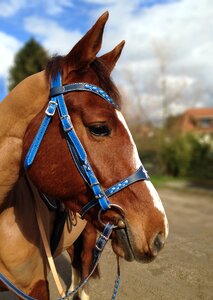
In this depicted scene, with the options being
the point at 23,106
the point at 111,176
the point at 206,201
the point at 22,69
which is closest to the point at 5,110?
the point at 23,106

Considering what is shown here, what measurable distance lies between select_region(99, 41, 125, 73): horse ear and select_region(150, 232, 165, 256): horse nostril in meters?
1.16

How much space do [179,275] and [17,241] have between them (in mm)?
3316

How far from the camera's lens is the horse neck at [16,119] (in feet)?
6.42

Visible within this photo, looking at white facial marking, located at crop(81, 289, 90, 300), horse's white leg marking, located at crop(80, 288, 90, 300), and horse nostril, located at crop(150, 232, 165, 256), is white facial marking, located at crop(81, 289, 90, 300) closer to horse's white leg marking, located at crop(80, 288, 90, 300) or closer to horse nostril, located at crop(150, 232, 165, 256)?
horse's white leg marking, located at crop(80, 288, 90, 300)

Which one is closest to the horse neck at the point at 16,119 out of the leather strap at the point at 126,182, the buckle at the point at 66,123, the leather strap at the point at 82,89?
the leather strap at the point at 82,89

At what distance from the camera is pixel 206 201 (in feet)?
35.6

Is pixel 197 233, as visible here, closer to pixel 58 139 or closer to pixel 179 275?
pixel 179 275

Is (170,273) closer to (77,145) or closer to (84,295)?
(84,295)

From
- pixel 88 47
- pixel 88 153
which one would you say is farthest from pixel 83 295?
pixel 88 47

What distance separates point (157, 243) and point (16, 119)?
3.90 feet

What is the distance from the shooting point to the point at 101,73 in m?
1.95

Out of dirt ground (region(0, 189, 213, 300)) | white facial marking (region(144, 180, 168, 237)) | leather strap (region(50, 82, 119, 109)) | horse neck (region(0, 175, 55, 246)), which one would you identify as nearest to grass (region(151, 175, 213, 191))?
dirt ground (region(0, 189, 213, 300))

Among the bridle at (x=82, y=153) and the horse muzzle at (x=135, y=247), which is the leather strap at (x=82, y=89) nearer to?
the bridle at (x=82, y=153)

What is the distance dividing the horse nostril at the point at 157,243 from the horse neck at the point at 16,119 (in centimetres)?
100
